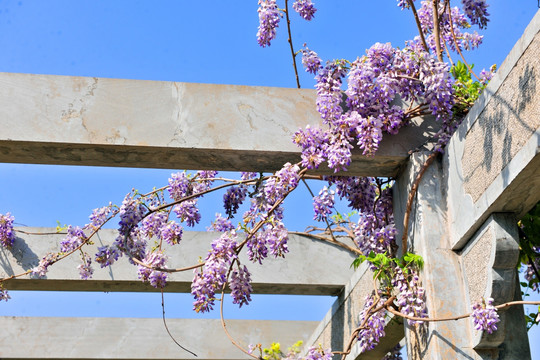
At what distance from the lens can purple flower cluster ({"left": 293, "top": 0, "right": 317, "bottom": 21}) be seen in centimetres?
446

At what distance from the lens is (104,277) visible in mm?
5816

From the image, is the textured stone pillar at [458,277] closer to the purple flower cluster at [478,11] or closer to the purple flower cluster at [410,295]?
the purple flower cluster at [410,295]

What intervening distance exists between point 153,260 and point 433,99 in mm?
1721

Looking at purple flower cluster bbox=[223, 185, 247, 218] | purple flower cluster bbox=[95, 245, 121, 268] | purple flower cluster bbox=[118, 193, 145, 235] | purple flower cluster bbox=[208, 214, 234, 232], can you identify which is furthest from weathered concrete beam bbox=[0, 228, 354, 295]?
purple flower cluster bbox=[118, 193, 145, 235]

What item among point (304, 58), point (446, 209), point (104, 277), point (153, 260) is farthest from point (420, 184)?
point (104, 277)

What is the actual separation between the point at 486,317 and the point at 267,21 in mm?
2199

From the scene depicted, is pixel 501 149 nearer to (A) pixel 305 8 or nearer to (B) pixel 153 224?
(A) pixel 305 8

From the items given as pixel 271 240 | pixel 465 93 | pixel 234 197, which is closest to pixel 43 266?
pixel 234 197

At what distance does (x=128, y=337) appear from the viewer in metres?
7.83

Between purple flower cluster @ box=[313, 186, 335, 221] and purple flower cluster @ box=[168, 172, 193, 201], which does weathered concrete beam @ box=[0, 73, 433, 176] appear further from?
purple flower cluster @ box=[168, 172, 193, 201]

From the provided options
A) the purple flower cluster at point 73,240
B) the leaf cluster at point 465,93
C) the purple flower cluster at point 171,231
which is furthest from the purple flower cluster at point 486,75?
the purple flower cluster at point 73,240

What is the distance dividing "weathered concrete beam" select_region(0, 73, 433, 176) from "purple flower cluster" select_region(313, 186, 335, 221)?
529 millimetres

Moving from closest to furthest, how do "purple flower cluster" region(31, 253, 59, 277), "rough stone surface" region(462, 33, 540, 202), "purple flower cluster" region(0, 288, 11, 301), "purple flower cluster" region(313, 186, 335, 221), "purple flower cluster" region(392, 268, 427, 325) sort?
"rough stone surface" region(462, 33, 540, 202) → "purple flower cluster" region(392, 268, 427, 325) → "purple flower cluster" region(313, 186, 335, 221) → "purple flower cluster" region(31, 253, 59, 277) → "purple flower cluster" region(0, 288, 11, 301)

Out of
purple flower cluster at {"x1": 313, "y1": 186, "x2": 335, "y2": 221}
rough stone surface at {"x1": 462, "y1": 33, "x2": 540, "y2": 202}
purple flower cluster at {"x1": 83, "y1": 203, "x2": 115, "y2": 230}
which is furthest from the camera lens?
purple flower cluster at {"x1": 83, "y1": 203, "x2": 115, "y2": 230}
